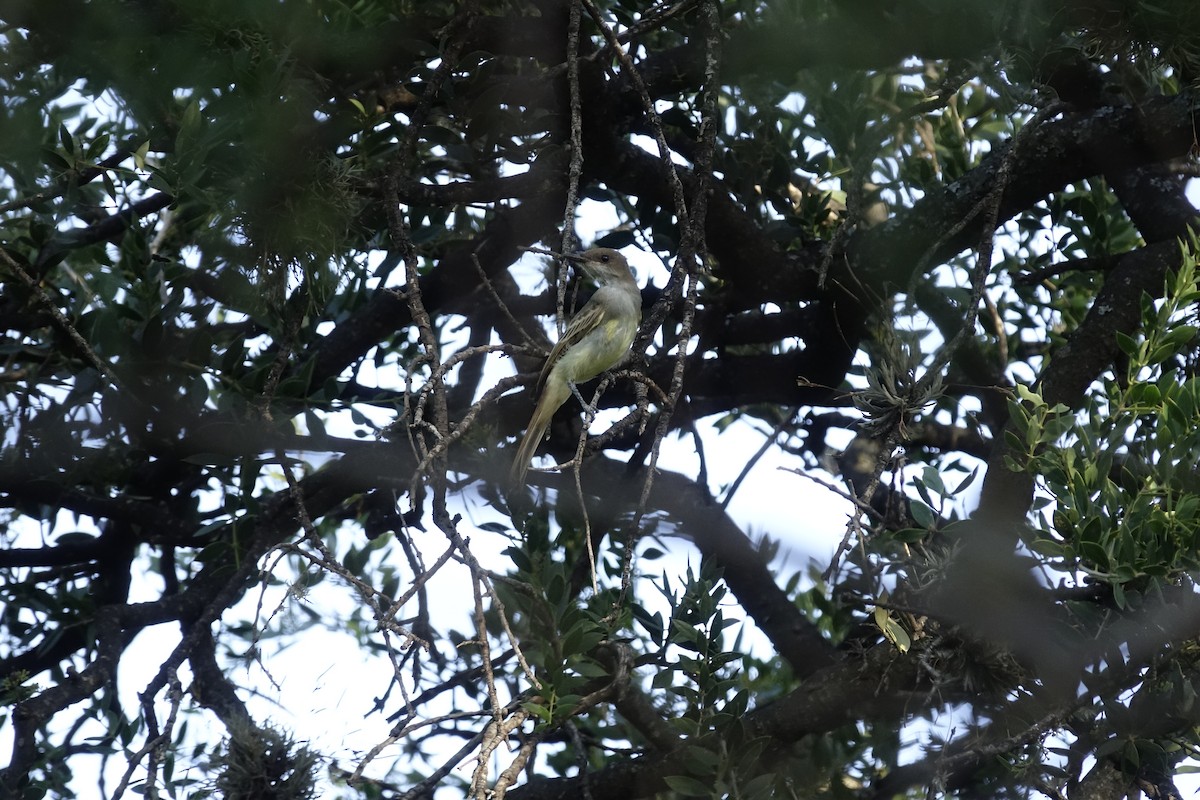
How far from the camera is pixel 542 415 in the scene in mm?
4906

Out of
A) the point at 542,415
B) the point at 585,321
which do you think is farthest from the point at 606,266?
the point at 542,415

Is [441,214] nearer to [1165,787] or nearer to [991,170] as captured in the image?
[991,170]

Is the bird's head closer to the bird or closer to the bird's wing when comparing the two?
the bird

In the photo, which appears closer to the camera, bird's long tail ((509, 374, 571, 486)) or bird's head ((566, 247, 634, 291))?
bird's long tail ((509, 374, 571, 486))

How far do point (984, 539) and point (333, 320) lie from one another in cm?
274

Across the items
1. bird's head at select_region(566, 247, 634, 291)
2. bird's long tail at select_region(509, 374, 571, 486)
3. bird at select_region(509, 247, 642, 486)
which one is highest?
bird's head at select_region(566, 247, 634, 291)

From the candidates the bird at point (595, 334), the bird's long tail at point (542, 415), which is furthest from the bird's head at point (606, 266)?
the bird's long tail at point (542, 415)

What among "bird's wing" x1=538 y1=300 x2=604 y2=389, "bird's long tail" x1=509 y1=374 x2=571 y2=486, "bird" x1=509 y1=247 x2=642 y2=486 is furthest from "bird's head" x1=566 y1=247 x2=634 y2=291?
"bird's long tail" x1=509 y1=374 x2=571 y2=486

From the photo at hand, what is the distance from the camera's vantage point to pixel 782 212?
16.5 ft

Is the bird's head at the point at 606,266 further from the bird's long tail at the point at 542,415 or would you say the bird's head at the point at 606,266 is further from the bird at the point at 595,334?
the bird's long tail at the point at 542,415

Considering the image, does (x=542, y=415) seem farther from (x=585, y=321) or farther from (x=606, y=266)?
(x=606, y=266)

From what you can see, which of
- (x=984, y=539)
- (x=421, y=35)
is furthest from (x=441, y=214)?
(x=984, y=539)

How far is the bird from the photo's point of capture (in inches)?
190

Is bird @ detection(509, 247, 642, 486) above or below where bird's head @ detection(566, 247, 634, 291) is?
below
